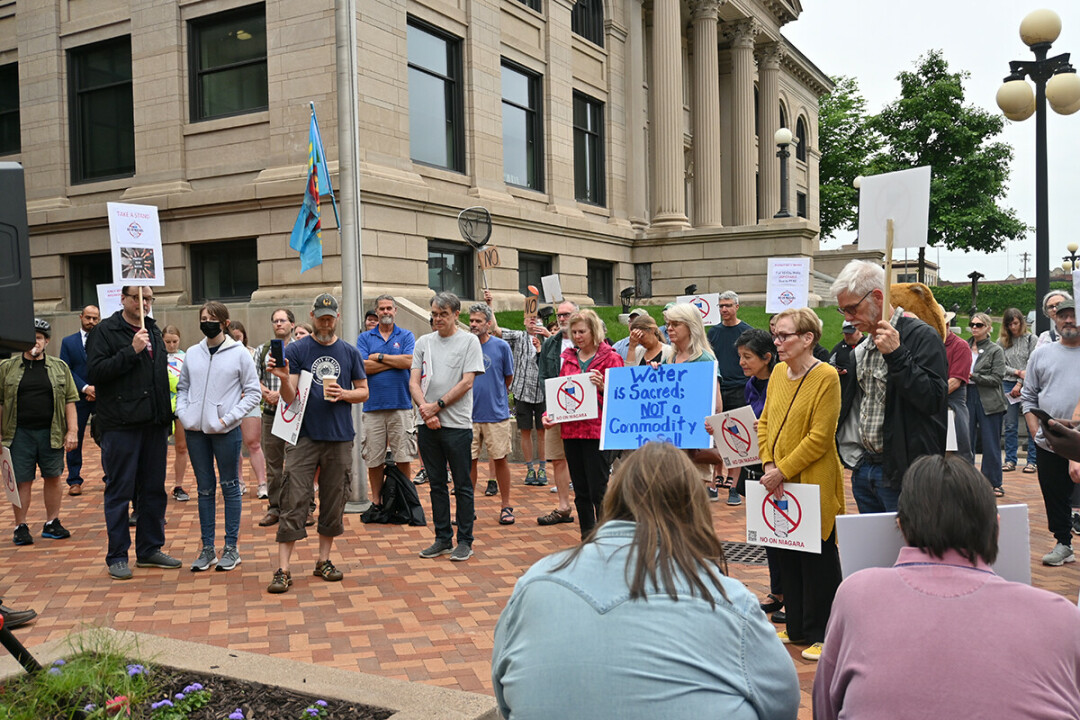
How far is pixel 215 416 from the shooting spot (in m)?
7.45

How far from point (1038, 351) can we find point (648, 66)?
25810mm

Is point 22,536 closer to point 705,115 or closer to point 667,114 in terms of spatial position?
point 667,114

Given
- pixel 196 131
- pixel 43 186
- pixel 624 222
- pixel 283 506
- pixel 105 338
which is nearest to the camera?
pixel 283 506

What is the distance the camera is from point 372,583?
23.2ft

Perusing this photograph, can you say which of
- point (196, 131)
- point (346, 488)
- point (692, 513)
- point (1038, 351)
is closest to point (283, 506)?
point (346, 488)

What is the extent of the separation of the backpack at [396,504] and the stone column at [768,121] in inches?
1421

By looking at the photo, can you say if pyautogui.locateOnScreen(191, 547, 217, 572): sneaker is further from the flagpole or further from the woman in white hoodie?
the flagpole

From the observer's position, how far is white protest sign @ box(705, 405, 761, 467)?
20.2 ft

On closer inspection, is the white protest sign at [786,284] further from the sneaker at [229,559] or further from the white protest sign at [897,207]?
the sneaker at [229,559]

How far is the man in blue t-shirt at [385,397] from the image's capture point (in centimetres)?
959

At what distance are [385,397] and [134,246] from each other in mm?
3034

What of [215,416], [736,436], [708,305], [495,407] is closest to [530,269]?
[708,305]

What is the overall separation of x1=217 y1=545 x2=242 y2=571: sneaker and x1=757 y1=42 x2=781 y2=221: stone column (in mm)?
38168

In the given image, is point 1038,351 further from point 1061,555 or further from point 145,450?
point 145,450
